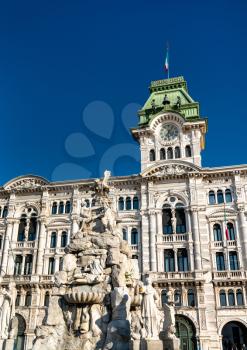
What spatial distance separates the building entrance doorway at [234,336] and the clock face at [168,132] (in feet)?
68.1

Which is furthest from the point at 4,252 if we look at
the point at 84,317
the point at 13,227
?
the point at 84,317

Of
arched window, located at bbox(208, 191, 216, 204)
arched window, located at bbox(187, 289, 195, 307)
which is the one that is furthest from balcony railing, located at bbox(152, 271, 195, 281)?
arched window, located at bbox(208, 191, 216, 204)

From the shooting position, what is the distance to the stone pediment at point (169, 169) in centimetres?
3981

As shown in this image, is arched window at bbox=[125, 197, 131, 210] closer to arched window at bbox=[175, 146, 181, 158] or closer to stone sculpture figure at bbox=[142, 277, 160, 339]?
arched window at bbox=[175, 146, 181, 158]

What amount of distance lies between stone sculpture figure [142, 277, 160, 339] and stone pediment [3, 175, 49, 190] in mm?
30082

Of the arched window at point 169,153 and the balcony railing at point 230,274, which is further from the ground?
the arched window at point 169,153

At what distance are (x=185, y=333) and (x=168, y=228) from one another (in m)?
10.3

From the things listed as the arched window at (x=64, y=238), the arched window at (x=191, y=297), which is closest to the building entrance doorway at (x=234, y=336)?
the arched window at (x=191, y=297)

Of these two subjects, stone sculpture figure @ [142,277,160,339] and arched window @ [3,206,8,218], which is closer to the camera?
stone sculpture figure @ [142,277,160,339]

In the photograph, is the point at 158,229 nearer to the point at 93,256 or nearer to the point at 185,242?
the point at 185,242

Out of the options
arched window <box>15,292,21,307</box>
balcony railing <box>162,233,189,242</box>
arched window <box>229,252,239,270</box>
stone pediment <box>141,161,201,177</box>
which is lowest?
arched window <box>15,292,21,307</box>

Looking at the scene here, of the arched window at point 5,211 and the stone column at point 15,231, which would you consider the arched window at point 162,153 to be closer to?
the stone column at point 15,231

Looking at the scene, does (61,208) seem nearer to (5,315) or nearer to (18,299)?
(18,299)

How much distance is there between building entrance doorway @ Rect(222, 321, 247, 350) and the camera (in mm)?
34406
